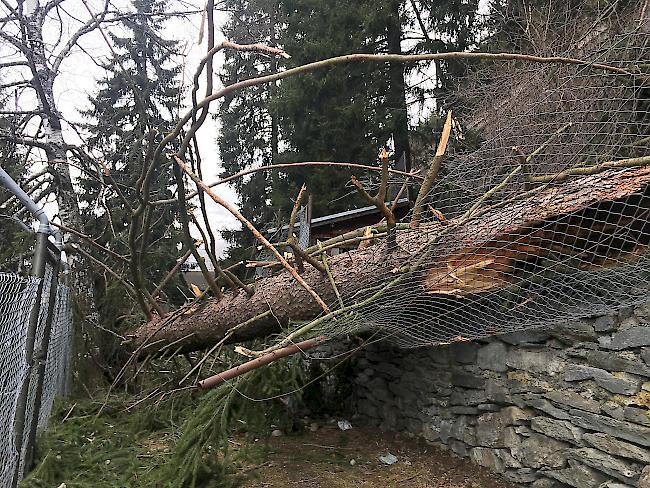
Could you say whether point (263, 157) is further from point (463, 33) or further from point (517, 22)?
point (517, 22)

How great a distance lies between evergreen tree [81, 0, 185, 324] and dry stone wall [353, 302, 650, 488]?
2.36m

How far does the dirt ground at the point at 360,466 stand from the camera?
314cm

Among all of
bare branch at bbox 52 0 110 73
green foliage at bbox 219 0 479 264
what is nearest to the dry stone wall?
bare branch at bbox 52 0 110 73

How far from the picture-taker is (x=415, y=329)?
3031 mm

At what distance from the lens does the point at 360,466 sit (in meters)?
3.45

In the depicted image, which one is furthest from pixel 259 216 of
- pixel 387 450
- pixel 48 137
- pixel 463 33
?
pixel 387 450

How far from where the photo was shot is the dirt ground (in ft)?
10.3

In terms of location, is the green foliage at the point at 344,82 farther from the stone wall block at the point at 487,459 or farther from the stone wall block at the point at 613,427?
the stone wall block at the point at 613,427

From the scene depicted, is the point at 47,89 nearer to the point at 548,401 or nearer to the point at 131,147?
the point at 131,147

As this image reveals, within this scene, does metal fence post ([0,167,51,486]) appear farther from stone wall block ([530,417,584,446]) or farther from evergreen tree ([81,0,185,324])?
stone wall block ([530,417,584,446])

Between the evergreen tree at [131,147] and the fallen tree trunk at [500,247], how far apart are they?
130 cm

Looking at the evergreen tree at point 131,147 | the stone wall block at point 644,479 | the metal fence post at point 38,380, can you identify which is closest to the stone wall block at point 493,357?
the stone wall block at point 644,479

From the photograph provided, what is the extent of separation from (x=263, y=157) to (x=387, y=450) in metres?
9.70

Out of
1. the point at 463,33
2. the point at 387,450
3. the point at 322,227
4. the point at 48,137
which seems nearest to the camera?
the point at 387,450
